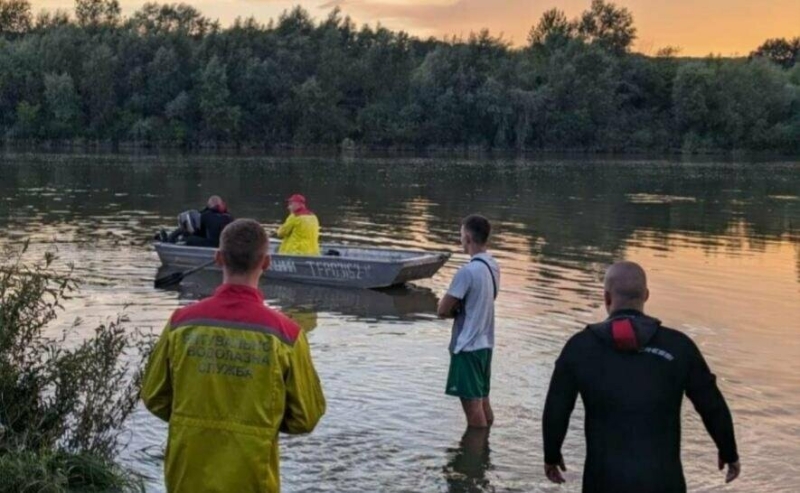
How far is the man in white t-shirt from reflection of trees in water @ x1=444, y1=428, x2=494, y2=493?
45 cm

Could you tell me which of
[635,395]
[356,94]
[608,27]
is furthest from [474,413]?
[608,27]

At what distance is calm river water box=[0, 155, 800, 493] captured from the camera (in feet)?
27.1

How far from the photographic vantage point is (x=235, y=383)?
3.94 metres

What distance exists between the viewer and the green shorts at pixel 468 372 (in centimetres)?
812

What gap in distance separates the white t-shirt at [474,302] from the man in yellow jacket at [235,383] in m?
3.94

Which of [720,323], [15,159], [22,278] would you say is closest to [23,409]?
[22,278]

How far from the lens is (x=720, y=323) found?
14516mm

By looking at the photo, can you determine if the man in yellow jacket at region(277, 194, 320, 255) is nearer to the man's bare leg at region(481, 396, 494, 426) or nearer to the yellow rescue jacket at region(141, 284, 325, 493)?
the man's bare leg at region(481, 396, 494, 426)

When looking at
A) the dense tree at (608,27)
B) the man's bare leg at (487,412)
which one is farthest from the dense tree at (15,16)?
the man's bare leg at (487,412)

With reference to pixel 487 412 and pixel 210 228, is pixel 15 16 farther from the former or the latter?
pixel 487 412

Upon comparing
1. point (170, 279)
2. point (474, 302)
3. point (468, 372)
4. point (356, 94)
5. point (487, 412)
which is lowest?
point (487, 412)

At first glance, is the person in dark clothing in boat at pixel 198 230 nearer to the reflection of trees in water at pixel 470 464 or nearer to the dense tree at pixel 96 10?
the reflection of trees in water at pixel 470 464

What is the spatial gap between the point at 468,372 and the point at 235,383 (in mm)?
4419

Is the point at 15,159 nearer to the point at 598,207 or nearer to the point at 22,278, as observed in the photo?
the point at 598,207
